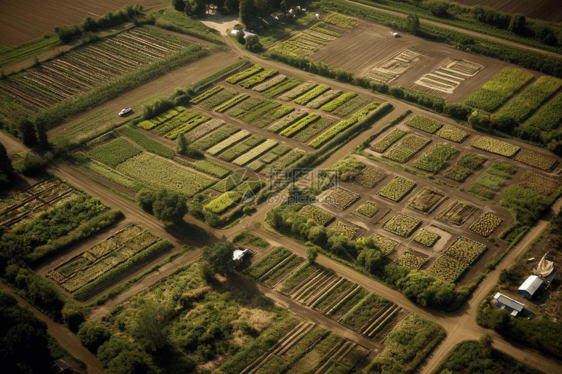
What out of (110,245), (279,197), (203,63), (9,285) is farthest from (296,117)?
(9,285)

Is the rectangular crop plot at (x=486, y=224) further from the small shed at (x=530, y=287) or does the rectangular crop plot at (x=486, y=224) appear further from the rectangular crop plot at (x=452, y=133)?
the rectangular crop plot at (x=452, y=133)

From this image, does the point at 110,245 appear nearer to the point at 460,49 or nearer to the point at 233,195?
the point at 233,195

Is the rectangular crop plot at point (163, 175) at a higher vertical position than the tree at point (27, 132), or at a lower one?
lower

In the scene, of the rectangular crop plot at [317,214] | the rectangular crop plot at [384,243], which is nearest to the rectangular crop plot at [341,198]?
the rectangular crop plot at [317,214]

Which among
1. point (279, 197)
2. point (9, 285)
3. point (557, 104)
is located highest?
point (557, 104)

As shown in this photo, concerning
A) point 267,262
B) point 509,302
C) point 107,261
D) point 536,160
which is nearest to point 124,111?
point 107,261

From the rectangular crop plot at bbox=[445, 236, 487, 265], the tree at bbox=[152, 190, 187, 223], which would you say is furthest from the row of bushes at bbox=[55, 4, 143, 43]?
the rectangular crop plot at bbox=[445, 236, 487, 265]

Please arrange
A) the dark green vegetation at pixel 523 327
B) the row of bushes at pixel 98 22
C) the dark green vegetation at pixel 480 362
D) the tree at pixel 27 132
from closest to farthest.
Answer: the dark green vegetation at pixel 480 362, the dark green vegetation at pixel 523 327, the tree at pixel 27 132, the row of bushes at pixel 98 22
